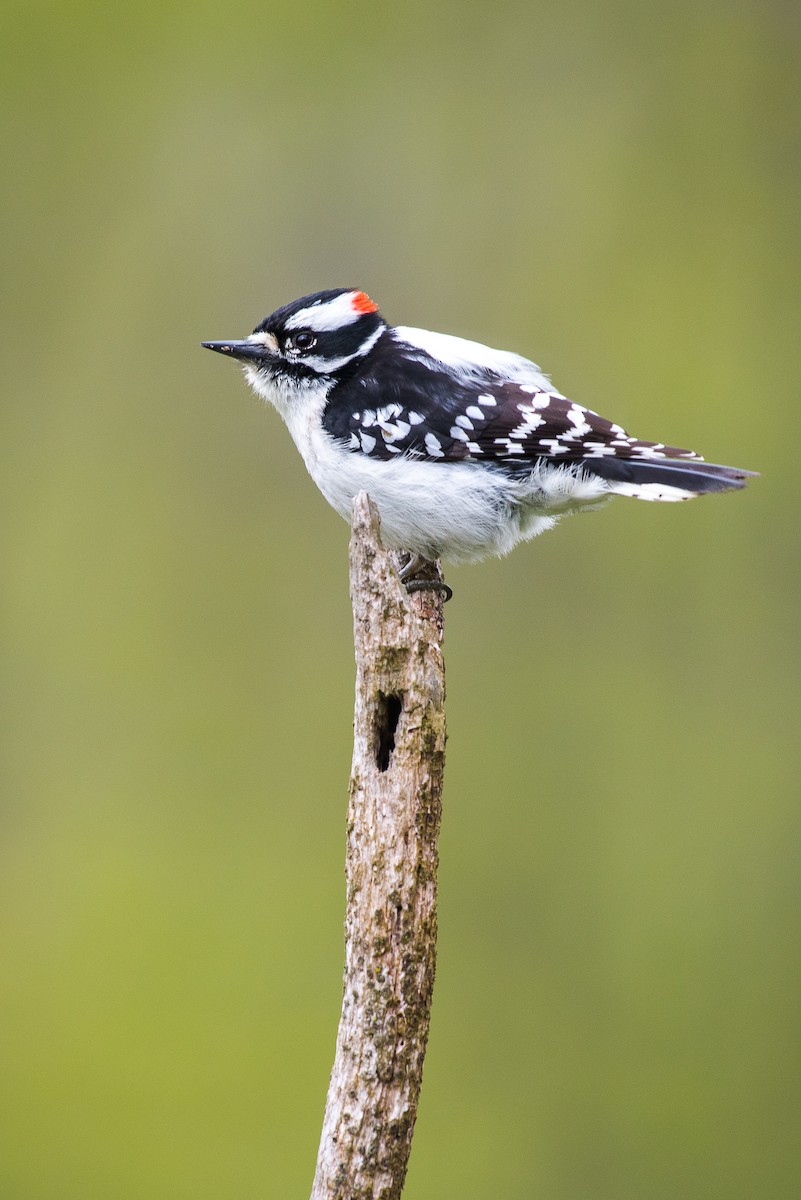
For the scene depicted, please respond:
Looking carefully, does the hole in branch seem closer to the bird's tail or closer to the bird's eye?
the bird's tail

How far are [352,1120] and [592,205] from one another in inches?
107

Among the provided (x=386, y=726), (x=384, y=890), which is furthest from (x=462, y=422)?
(x=384, y=890)

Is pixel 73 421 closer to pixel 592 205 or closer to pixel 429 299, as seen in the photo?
pixel 429 299

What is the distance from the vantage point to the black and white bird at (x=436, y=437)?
6.86ft

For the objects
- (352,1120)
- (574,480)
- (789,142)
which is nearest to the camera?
(352,1120)

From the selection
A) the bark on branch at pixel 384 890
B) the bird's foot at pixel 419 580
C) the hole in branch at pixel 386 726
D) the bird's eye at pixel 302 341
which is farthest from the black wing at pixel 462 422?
the hole in branch at pixel 386 726

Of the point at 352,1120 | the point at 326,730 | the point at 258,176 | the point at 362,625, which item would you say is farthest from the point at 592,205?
the point at 352,1120

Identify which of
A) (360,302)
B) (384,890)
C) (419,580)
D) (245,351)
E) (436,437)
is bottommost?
(384,890)

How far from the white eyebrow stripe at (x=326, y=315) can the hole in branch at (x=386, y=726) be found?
2.91 feet

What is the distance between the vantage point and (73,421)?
3.53 metres

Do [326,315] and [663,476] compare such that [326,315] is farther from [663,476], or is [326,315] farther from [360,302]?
[663,476]

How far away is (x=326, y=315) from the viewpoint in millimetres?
2236

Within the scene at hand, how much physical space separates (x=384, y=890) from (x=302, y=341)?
1157mm

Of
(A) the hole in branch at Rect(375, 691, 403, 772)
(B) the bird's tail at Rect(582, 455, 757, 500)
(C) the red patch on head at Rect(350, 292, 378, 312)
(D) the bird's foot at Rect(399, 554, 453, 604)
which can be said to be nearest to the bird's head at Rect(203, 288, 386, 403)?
(C) the red patch on head at Rect(350, 292, 378, 312)
